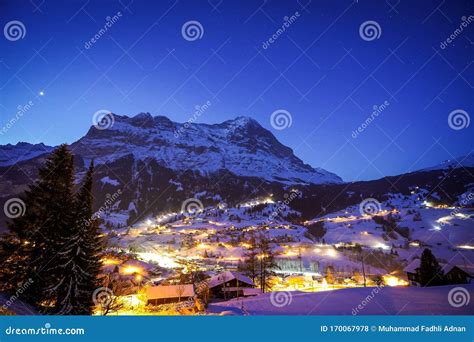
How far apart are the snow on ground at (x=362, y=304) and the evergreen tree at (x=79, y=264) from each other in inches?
236

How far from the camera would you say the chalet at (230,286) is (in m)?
26.6

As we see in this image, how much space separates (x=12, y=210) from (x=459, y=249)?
7352cm

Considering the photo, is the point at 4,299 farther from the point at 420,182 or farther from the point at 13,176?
the point at 420,182

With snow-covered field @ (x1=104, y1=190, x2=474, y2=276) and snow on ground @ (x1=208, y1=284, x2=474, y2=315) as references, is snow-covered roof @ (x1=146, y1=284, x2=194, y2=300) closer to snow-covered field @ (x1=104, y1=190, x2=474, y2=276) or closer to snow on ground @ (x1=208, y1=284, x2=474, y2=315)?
snow on ground @ (x1=208, y1=284, x2=474, y2=315)

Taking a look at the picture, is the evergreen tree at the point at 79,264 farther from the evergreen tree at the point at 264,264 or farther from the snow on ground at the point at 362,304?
the evergreen tree at the point at 264,264

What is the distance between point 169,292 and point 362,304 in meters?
19.9

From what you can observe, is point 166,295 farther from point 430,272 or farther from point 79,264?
point 430,272

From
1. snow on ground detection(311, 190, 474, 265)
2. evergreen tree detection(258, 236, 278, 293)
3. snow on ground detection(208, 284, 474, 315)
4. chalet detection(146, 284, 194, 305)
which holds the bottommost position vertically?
chalet detection(146, 284, 194, 305)

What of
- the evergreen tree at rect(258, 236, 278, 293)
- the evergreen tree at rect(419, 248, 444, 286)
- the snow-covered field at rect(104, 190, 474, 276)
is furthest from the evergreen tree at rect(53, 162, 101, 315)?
the snow-covered field at rect(104, 190, 474, 276)

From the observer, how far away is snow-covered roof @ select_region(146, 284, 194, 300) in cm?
2461

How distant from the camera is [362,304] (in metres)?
10.9

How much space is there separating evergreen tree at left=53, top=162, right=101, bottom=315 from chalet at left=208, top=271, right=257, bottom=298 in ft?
58.6

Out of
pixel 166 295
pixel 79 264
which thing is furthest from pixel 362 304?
pixel 166 295

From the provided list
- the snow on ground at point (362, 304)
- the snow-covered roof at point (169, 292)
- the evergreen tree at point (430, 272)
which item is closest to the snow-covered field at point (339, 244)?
the snow-covered roof at point (169, 292)
